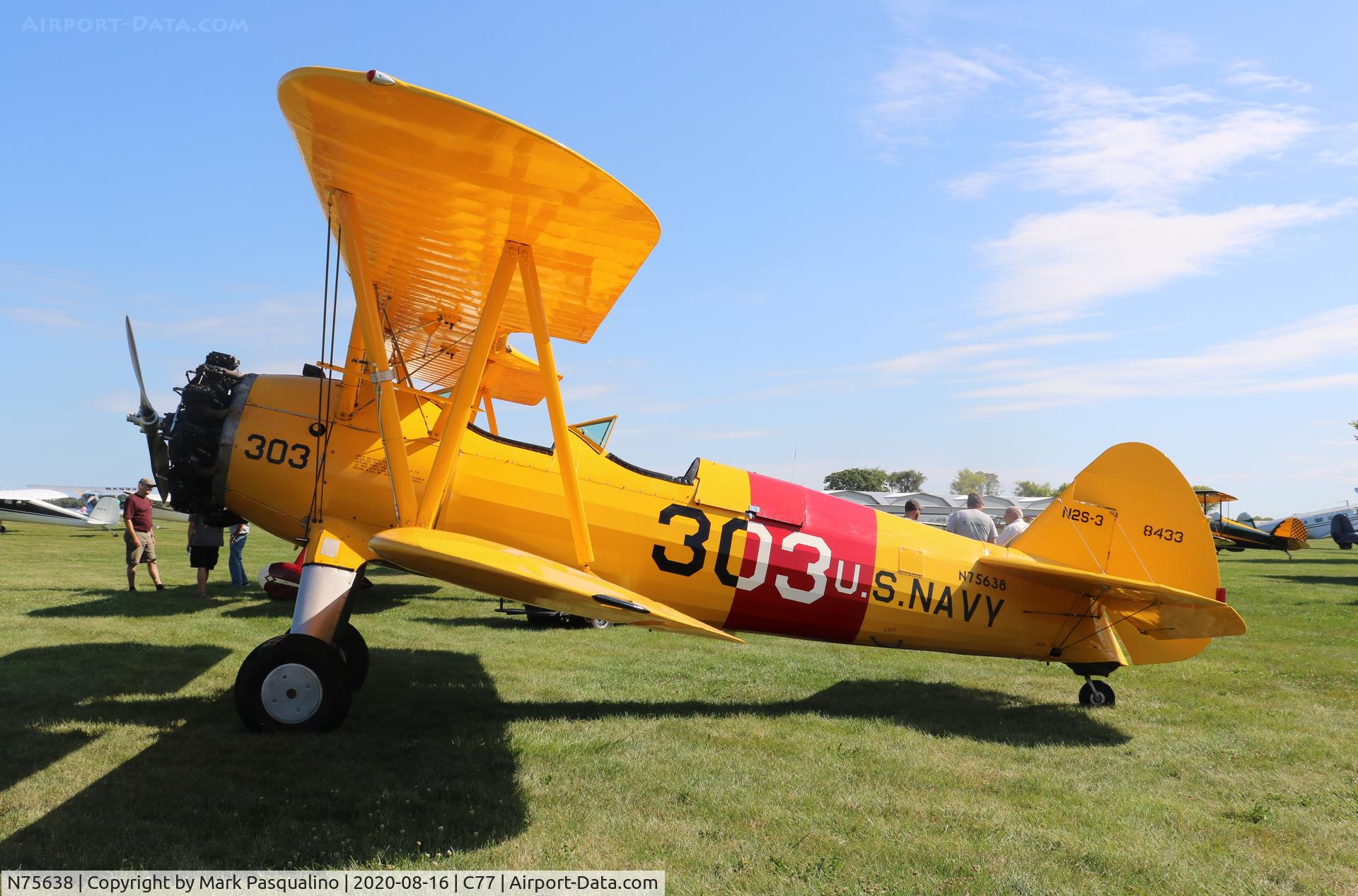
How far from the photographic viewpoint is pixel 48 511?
27062 mm

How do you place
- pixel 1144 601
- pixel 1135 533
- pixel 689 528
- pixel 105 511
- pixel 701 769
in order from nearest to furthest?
pixel 701 769, pixel 689 528, pixel 1144 601, pixel 1135 533, pixel 105 511

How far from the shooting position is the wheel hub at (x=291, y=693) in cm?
472

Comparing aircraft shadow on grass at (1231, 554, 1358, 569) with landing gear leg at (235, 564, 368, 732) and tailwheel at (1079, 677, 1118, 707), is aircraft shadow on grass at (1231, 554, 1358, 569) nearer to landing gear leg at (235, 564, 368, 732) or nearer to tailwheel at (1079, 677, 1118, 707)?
tailwheel at (1079, 677, 1118, 707)

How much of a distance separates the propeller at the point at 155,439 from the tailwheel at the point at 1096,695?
22.6 feet

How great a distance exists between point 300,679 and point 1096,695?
5.76 metres

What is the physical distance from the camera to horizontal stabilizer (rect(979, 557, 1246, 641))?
5.36 m

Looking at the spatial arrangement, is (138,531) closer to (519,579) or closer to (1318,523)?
(519,579)

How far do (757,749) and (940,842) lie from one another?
1.47 metres

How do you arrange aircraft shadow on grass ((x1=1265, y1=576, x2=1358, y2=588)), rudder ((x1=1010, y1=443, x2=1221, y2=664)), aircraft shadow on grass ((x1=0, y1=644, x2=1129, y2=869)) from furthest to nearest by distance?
aircraft shadow on grass ((x1=1265, y1=576, x2=1358, y2=588)), rudder ((x1=1010, y1=443, x2=1221, y2=664)), aircraft shadow on grass ((x1=0, y1=644, x2=1129, y2=869))

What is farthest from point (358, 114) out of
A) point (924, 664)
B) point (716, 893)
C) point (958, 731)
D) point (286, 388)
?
point (924, 664)

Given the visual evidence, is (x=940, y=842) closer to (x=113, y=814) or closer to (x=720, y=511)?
(x=720, y=511)

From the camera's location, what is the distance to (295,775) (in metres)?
4.12

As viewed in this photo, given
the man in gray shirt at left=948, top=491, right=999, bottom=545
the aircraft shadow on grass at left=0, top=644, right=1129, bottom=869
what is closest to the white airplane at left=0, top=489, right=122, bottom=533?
the aircraft shadow on grass at left=0, top=644, right=1129, bottom=869

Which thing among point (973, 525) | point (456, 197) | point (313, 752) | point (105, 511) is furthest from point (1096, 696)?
point (105, 511)
